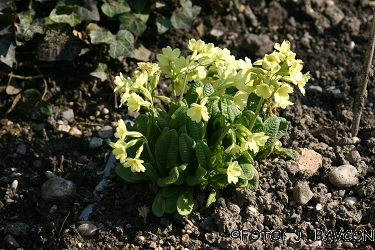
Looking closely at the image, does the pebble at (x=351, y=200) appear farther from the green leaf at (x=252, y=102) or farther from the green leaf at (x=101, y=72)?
the green leaf at (x=101, y=72)

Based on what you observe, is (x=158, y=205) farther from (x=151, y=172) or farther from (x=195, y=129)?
(x=195, y=129)

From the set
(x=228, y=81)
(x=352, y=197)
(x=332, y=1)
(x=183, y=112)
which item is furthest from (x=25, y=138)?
(x=332, y=1)

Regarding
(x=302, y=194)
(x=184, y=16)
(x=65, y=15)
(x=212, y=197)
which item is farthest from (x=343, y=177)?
(x=65, y=15)

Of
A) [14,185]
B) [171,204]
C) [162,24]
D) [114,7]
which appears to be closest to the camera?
[171,204]

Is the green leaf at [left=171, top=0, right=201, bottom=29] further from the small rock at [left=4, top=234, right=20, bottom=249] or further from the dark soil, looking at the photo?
the small rock at [left=4, top=234, right=20, bottom=249]

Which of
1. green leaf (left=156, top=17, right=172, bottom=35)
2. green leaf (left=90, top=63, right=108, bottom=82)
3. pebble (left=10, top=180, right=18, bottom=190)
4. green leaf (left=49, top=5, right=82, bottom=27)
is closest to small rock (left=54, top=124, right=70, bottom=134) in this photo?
green leaf (left=90, top=63, right=108, bottom=82)

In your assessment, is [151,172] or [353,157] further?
[353,157]
